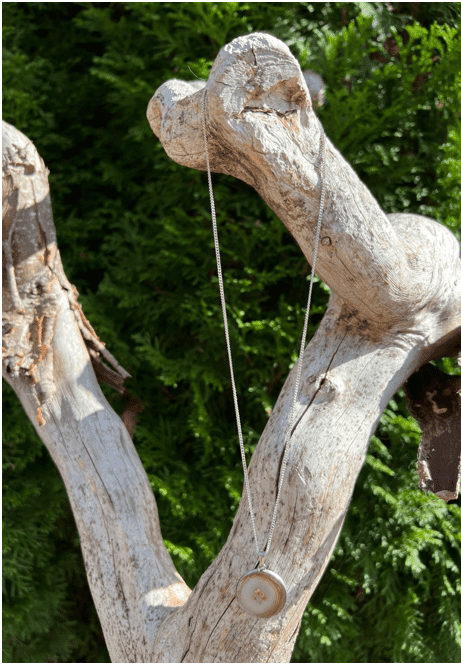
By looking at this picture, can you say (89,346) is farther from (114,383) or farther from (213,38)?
(213,38)

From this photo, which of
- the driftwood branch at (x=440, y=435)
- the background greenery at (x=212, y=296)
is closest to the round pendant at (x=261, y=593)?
the driftwood branch at (x=440, y=435)

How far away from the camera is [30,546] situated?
198cm

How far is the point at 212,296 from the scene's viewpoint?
1.92m

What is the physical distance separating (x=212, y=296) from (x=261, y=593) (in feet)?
3.52

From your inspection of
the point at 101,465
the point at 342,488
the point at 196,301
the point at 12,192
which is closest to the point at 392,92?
the point at 196,301

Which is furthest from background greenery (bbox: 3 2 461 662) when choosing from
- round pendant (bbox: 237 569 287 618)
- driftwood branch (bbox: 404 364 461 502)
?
round pendant (bbox: 237 569 287 618)

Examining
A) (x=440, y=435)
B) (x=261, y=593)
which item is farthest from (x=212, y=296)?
(x=261, y=593)

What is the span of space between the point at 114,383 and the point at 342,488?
2.37ft

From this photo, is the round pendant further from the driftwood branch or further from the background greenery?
the background greenery

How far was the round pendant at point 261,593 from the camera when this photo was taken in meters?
1.01

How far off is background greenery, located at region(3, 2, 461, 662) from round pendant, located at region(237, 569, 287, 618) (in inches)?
25.8

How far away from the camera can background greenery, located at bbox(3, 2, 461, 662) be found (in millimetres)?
1735

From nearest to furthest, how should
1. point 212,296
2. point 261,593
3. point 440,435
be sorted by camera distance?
1. point 261,593
2. point 440,435
3. point 212,296

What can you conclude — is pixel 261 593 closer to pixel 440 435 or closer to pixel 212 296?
pixel 440 435
